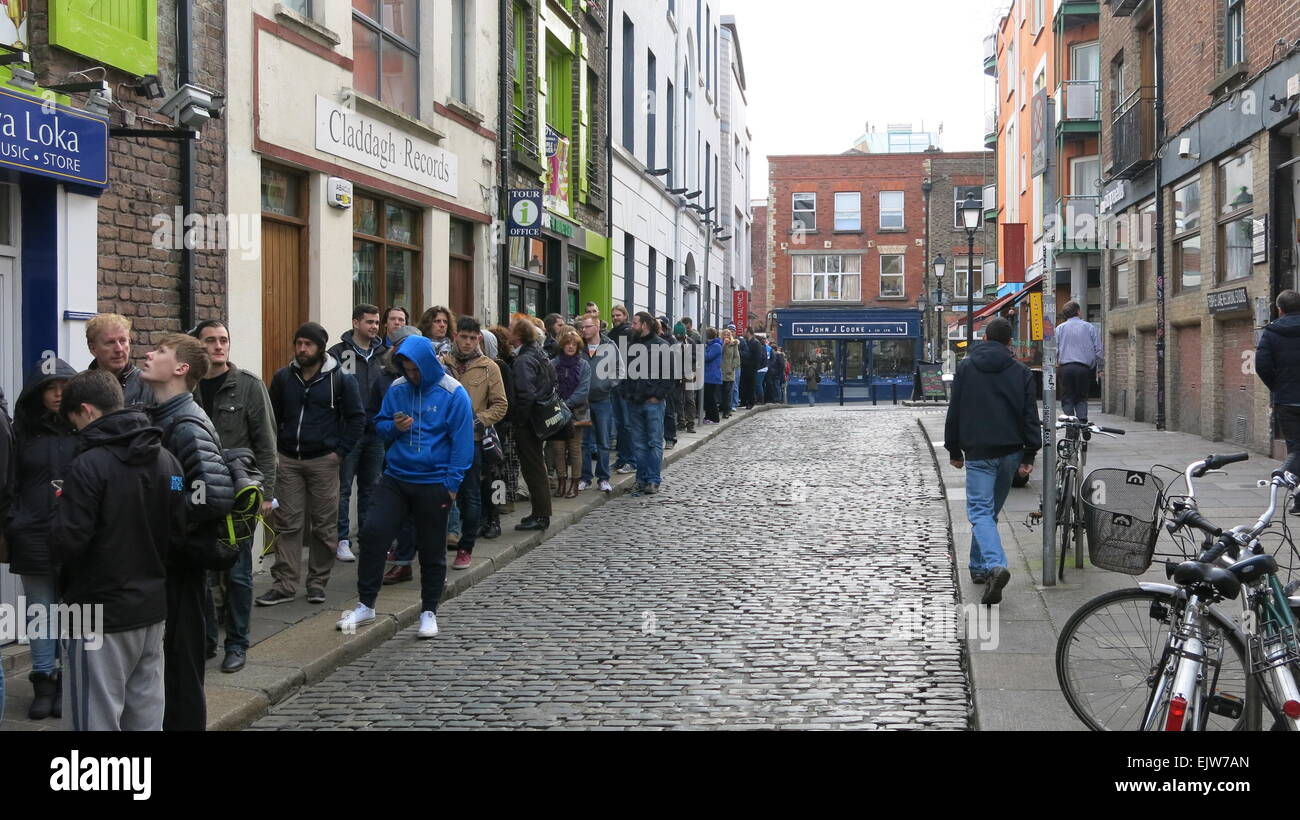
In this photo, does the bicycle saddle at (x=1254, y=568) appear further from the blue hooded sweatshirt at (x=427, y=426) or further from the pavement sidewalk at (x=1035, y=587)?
the blue hooded sweatshirt at (x=427, y=426)

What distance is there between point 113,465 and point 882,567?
6196 millimetres

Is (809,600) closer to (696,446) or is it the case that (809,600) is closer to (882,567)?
(882,567)

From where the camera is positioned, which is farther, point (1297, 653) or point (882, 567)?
point (882, 567)

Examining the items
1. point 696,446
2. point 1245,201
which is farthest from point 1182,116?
point 696,446

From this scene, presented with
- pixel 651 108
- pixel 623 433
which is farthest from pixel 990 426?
pixel 651 108

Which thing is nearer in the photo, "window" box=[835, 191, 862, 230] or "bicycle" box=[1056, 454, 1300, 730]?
"bicycle" box=[1056, 454, 1300, 730]

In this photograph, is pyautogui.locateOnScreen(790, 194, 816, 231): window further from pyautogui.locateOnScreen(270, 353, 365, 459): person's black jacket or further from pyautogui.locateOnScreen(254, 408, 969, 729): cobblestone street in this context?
pyautogui.locateOnScreen(270, 353, 365, 459): person's black jacket

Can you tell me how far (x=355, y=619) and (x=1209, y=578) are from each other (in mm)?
4657

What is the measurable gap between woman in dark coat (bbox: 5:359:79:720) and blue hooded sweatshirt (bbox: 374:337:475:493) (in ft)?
6.41

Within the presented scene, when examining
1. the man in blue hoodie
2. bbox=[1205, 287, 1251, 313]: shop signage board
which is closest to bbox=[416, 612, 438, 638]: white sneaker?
the man in blue hoodie

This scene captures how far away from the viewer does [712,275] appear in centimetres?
3959

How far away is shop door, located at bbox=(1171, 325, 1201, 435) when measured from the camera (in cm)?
1794

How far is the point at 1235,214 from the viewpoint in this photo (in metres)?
15.8

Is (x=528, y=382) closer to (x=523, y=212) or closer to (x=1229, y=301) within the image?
(x=523, y=212)
